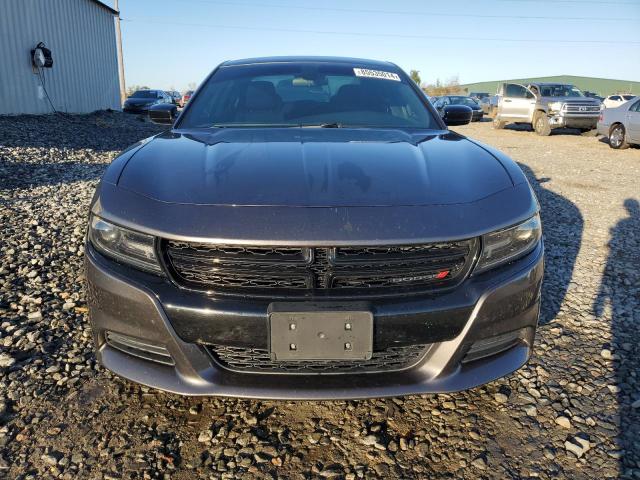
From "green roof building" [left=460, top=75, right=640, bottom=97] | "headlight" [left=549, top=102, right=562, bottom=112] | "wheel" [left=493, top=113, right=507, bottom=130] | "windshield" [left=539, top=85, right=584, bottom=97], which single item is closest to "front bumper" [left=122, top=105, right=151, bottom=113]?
"wheel" [left=493, top=113, right=507, bottom=130]

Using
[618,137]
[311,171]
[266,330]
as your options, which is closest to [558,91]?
[618,137]

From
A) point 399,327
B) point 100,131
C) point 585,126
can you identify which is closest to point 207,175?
point 399,327

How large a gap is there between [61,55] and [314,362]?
1784 cm

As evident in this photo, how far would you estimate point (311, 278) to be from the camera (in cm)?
160

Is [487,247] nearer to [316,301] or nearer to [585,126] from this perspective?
[316,301]

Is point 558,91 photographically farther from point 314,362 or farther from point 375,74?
point 314,362

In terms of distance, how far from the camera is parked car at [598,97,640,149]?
37.8ft

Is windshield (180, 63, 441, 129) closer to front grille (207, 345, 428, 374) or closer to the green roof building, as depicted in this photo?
front grille (207, 345, 428, 374)

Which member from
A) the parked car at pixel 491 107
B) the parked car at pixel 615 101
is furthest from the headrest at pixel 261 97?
the parked car at pixel 615 101

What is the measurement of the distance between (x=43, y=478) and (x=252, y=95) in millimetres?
2217

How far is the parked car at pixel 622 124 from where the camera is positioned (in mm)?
11516

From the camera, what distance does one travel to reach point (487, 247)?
1.70 meters

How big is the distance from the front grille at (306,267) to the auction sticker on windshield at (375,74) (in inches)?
75.1

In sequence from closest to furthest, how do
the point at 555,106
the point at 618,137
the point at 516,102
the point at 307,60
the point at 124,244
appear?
Answer: the point at 124,244 → the point at 307,60 → the point at 618,137 → the point at 555,106 → the point at 516,102
